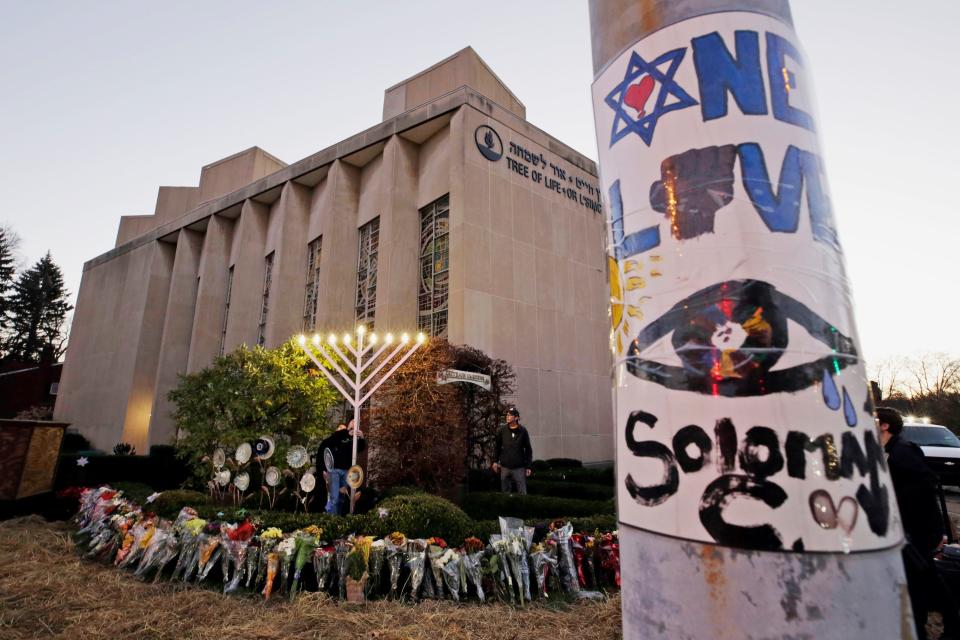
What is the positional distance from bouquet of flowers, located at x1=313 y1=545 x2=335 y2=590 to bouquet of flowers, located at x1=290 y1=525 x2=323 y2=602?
102mm

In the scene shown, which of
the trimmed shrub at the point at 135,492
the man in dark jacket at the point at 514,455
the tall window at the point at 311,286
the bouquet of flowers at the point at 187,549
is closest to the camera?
the bouquet of flowers at the point at 187,549

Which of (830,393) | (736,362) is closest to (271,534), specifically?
(736,362)

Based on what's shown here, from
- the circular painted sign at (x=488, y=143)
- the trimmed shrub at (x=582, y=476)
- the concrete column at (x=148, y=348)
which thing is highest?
the circular painted sign at (x=488, y=143)

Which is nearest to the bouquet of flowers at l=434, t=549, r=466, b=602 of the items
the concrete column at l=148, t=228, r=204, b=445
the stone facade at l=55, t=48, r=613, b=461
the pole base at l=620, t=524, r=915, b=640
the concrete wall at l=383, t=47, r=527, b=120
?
the pole base at l=620, t=524, r=915, b=640

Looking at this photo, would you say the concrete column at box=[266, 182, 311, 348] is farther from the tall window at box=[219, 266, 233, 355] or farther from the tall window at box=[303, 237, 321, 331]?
the tall window at box=[219, 266, 233, 355]

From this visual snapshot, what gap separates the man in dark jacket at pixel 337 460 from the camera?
8.43 meters

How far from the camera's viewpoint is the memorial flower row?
4.74 m

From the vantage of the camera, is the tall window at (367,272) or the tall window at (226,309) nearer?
the tall window at (367,272)

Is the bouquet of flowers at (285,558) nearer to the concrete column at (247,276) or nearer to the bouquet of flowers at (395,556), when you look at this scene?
the bouquet of flowers at (395,556)

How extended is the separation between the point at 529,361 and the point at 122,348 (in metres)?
30.6

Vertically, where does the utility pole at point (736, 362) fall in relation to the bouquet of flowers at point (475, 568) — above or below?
above

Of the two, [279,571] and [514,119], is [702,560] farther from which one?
[514,119]

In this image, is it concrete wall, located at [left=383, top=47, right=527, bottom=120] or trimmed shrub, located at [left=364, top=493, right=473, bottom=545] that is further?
concrete wall, located at [left=383, top=47, right=527, bottom=120]

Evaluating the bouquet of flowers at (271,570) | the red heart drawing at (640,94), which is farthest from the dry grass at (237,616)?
the red heart drawing at (640,94)
